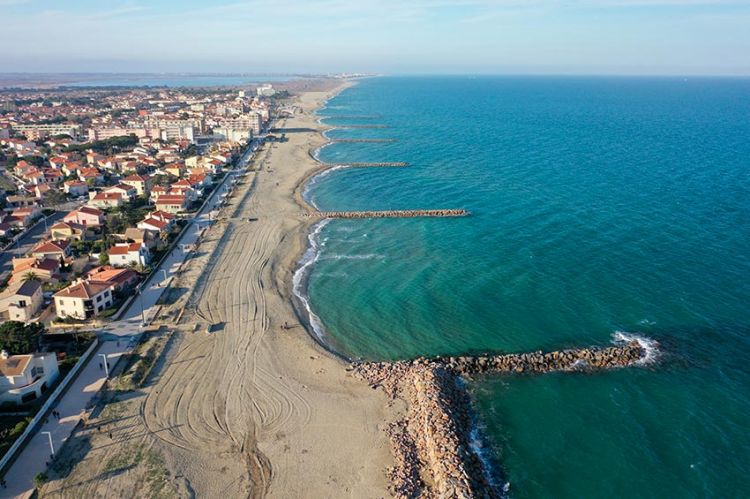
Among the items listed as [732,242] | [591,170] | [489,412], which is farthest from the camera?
[591,170]

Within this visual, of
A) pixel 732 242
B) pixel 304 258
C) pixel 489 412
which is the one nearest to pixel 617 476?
pixel 489 412

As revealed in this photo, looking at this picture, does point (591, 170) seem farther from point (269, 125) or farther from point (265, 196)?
point (269, 125)

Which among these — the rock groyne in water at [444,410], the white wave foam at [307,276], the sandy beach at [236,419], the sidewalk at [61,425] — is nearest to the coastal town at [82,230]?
the sidewalk at [61,425]

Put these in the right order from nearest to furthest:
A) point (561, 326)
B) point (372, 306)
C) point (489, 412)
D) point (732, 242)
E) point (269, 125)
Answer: point (489, 412) < point (561, 326) < point (372, 306) < point (732, 242) < point (269, 125)

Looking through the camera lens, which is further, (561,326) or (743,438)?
(561,326)

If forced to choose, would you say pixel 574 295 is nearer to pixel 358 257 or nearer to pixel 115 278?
pixel 358 257

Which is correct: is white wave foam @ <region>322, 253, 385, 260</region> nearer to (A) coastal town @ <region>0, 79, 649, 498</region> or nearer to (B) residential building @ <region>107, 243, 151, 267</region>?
(A) coastal town @ <region>0, 79, 649, 498</region>
